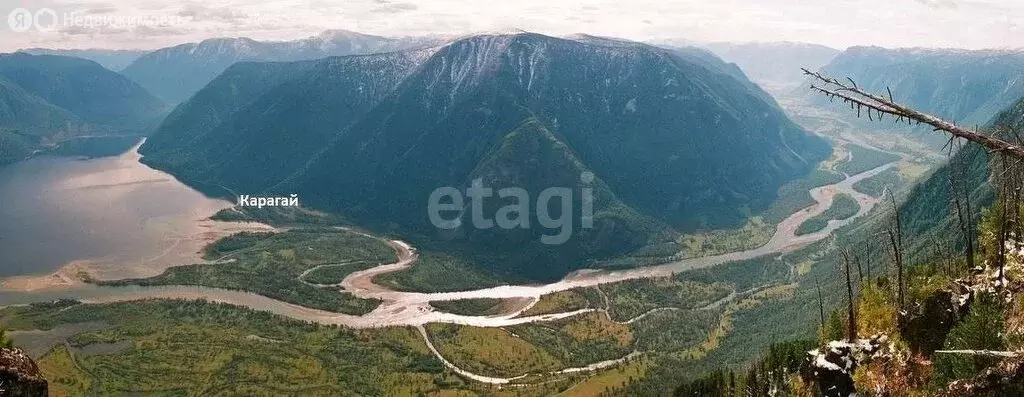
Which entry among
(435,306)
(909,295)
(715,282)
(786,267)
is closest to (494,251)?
(435,306)

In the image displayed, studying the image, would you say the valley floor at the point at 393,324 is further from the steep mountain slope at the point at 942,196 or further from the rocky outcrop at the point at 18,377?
the rocky outcrop at the point at 18,377

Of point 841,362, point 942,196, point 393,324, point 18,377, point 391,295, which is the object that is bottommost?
point 393,324

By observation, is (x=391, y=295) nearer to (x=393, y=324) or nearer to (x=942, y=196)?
(x=393, y=324)

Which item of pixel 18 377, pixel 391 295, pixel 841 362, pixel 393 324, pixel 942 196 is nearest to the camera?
pixel 18 377

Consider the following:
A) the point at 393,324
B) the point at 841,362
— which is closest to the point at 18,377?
the point at 841,362

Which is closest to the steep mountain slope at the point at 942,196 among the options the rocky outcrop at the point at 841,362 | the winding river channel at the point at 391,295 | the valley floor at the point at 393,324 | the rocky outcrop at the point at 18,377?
the valley floor at the point at 393,324

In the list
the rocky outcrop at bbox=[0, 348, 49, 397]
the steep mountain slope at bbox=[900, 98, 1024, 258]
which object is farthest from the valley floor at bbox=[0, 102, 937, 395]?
the rocky outcrop at bbox=[0, 348, 49, 397]

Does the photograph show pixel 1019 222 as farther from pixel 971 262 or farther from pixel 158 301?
pixel 158 301

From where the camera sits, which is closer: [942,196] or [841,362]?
[841,362]
